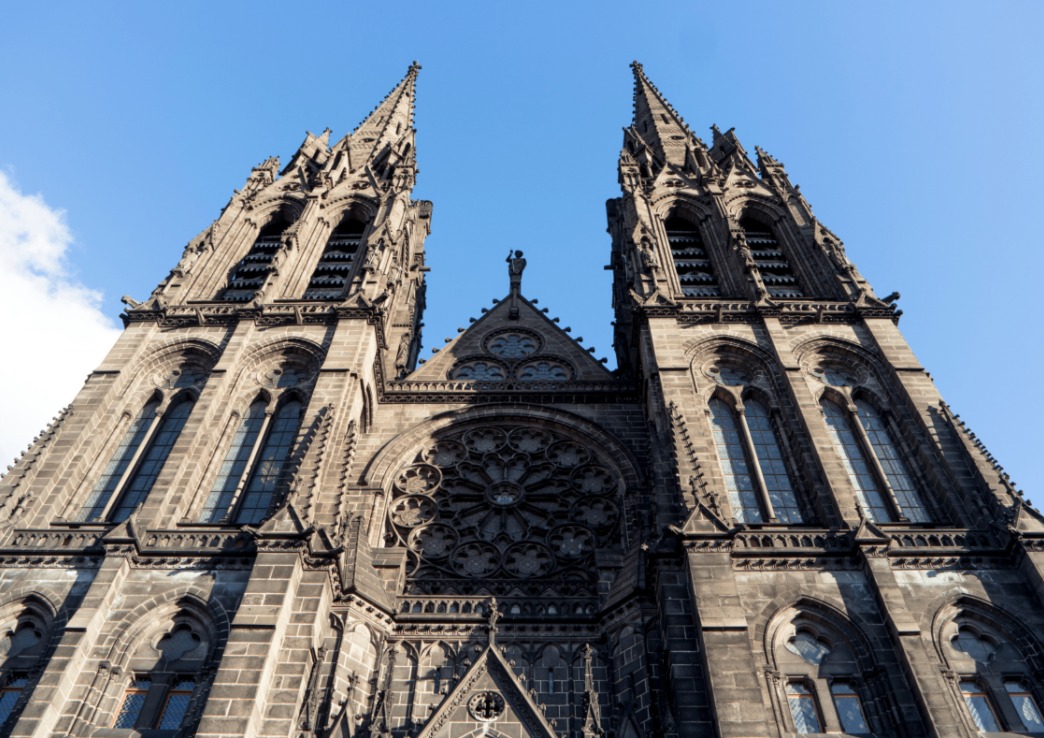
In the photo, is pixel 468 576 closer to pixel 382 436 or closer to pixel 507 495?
pixel 507 495

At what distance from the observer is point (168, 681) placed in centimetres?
1569

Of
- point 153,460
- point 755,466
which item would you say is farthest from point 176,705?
point 755,466

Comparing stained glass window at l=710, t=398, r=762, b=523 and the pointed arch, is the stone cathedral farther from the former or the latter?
the pointed arch

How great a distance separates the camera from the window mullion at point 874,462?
19.1 m

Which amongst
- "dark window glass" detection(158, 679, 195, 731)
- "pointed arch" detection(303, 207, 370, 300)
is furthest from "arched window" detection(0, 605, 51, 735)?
"pointed arch" detection(303, 207, 370, 300)

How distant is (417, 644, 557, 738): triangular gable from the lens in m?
15.1

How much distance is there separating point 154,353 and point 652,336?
12718 millimetres

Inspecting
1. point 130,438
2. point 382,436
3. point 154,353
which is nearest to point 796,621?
point 382,436

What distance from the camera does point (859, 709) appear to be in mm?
15203

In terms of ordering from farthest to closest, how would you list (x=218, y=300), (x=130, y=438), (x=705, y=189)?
(x=705, y=189)
(x=218, y=300)
(x=130, y=438)

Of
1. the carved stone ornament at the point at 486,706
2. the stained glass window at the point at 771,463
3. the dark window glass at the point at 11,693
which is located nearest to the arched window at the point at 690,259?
the stained glass window at the point at 771,463

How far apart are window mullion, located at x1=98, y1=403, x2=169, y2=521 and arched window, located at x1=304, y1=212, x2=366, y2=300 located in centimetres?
603

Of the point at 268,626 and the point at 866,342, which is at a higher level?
the point at 866,342

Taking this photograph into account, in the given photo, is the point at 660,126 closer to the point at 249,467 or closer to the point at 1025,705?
the point at 249,467
